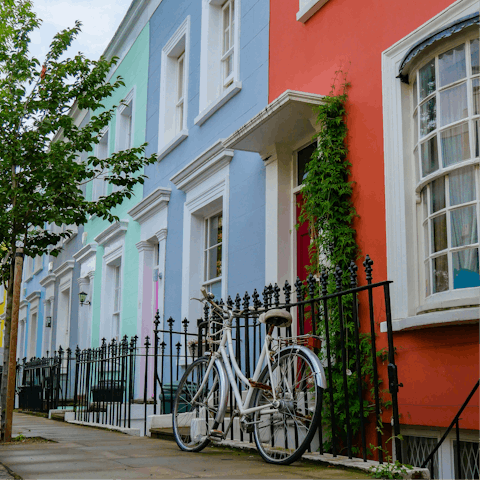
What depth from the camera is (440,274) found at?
495 centimetres

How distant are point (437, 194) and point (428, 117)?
65 centimetres

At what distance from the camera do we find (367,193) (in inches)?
229

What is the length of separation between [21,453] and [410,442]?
128 inches

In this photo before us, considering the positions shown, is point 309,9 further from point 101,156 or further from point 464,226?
point 101,156

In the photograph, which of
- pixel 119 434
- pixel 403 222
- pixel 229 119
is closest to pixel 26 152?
pixel 229 119

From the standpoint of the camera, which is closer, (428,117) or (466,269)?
(466,269)

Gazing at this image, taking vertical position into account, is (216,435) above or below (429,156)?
below

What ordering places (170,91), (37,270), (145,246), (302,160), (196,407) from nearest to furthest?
1. (196,407)
2. (302,160)
3. (170,91)
4. (145,246)
5. (37,270)

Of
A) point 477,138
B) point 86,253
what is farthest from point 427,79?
point 86,253

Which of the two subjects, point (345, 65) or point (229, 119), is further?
point (229, 119)

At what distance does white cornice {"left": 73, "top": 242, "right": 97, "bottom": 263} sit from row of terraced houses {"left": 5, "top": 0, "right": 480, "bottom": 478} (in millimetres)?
1074

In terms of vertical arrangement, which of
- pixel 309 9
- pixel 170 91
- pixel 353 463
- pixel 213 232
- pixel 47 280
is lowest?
pixel 353 463

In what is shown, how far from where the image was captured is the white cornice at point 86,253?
15078 mm

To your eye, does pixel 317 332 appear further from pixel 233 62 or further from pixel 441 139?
pixel 233 62
